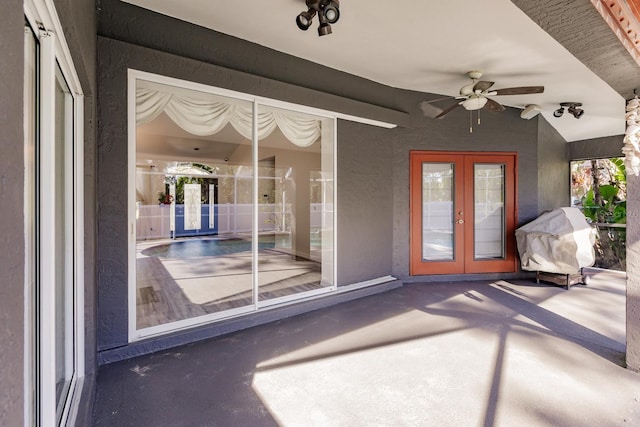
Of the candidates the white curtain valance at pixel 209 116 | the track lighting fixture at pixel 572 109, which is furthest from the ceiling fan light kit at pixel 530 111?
the white curtain valance at pixel 209 116

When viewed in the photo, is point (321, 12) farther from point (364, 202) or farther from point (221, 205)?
point (221, 205)

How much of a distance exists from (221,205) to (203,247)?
2771 mm

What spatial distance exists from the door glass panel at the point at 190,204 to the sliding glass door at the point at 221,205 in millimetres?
20

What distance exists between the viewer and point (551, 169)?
20.6 feet

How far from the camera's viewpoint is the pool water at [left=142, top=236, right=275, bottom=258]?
25.5 feet

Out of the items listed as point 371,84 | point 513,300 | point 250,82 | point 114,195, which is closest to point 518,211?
point 513,300

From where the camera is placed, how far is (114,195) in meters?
2.70

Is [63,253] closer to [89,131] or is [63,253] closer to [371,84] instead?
[89,131]

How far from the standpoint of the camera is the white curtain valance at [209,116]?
3.15m

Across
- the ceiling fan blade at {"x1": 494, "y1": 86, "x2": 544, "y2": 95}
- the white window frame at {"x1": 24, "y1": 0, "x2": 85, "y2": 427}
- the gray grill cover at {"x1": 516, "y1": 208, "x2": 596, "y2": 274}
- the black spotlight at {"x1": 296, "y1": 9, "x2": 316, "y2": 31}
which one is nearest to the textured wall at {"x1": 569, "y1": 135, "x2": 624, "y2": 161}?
the gray grill cover at {"x1": 516, "y1": 208, "x2": 596, "y2": 274}

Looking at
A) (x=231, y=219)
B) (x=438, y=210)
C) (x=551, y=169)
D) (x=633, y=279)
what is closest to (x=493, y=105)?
(x=438, y=210)

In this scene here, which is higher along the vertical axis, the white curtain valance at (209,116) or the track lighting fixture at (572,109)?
the track lighting fixture at (572,109)

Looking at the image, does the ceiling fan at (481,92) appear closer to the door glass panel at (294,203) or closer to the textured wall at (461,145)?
the textured wall at (461,145)

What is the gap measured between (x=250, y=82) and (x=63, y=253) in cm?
240
